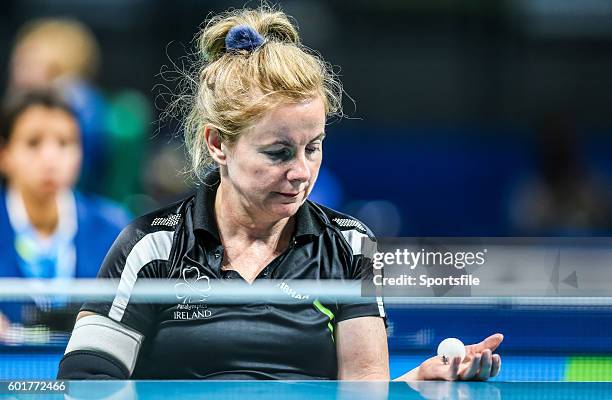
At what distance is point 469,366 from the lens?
2834 millimetres

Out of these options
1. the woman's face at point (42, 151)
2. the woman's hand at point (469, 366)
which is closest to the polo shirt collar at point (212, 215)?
the woman's hand at point (469, 366)

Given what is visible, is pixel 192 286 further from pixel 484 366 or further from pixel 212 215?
pixel 484 366

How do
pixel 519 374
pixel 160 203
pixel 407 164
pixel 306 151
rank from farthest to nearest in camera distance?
pixel 407 164 < pixel 160 203 < pixel 519 374 < pixel 306 151

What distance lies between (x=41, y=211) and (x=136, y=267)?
81cm

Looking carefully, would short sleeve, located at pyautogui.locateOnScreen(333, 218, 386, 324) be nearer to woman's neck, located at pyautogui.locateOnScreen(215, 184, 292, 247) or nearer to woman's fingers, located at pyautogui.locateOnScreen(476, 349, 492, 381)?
woman's neck, located at pyautogui.locateOnScreen(215, 184, 292, 247)

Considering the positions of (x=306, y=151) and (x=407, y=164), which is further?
(x=407, y=164)

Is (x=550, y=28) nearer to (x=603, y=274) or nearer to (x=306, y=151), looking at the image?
(x=603, y=274)

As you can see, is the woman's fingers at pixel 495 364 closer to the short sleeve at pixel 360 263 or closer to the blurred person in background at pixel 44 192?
the short sleeve at pixel 360 263

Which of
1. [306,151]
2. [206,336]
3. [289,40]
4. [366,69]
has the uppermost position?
[366,69]

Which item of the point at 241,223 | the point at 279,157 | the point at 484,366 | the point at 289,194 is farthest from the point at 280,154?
the point at 484,366

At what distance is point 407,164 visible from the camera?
3.47 metres

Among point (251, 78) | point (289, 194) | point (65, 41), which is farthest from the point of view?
point (65, 41)

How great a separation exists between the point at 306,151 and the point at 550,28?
1140mm

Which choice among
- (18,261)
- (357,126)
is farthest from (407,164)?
(18,261)
